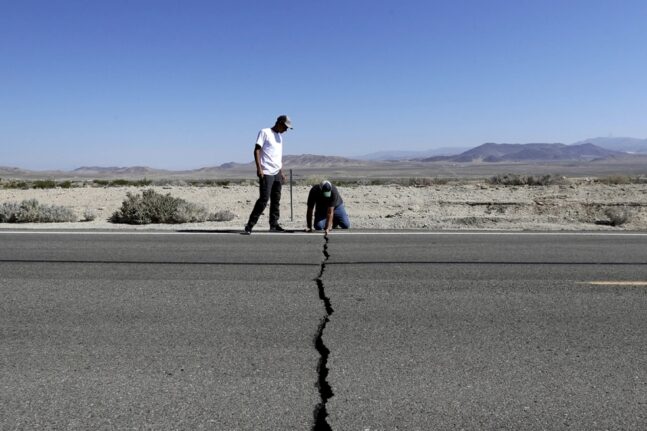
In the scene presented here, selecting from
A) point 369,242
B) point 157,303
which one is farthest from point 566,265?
point 157,303

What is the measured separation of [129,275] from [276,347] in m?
3.27

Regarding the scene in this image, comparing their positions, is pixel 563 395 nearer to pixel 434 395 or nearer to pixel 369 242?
pixel 434 395

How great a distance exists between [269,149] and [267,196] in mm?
830

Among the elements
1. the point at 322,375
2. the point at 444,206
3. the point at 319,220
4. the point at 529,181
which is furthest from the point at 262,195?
the point at 529,181

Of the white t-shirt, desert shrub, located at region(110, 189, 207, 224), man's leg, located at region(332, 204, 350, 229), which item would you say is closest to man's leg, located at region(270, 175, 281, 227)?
the white t-shirt

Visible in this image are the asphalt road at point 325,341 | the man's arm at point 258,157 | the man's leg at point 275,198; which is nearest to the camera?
the asphalt road at point 325,341

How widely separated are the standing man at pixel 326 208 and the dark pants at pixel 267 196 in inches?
24.9

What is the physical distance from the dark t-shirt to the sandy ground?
129cm

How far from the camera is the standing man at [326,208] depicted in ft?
36.7

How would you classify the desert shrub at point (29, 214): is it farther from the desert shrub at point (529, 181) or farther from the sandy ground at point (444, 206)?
the desert shrub at point (529, 181)

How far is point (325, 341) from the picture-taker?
4754 mm

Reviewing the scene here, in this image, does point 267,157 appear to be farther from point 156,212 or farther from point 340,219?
point 156,212

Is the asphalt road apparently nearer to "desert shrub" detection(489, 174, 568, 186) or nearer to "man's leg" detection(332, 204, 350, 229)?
"man's leg" detection(332, 204, 350, 229)

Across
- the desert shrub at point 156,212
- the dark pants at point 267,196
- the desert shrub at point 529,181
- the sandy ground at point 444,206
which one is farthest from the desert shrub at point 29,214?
the desert shrub at point 529,181
